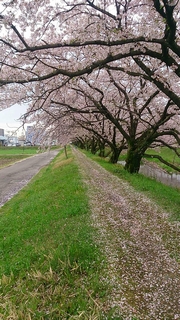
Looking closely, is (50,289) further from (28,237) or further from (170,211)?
(170,211)

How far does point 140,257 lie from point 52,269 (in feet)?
6.54

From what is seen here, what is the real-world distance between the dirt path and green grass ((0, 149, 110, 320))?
0.32 meters

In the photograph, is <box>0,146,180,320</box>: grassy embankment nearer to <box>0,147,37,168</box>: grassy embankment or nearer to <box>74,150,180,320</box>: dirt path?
<box>74,150,180,320</box>: dirt path

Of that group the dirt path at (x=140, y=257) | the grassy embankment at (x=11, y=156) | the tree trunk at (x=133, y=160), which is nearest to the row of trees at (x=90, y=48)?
the tree trunk at (x=133, y=160)

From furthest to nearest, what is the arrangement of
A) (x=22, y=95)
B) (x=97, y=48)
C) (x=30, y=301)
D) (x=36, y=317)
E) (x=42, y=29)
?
(x=22, y=95), (x=97, y=48), (x=42, y=29), (x=30, y=301), (x=36, y=317)

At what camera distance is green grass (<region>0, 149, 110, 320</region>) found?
4383mm

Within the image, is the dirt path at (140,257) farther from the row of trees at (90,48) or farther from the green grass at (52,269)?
the row of trees at (90,48)

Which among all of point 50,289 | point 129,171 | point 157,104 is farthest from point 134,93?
point 50,289

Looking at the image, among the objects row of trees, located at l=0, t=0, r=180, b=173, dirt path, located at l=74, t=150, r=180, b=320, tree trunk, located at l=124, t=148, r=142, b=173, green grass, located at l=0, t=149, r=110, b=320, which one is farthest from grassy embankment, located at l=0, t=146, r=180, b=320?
tree trunk, located at l=124, t=148, r=142, b=173

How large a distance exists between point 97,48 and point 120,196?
20.6 ft

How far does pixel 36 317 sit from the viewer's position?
424cm

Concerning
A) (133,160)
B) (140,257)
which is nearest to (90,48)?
(140,257)

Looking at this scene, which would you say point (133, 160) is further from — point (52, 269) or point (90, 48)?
point (52, 269)

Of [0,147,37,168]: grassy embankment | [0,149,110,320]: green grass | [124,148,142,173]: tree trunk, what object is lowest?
[0,147,37,168]: grassy embankment
